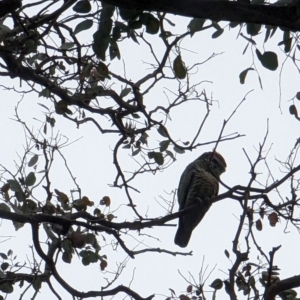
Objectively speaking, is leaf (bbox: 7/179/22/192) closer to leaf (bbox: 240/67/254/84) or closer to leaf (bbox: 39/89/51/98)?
leaf (bbox: 39/89/51/98)

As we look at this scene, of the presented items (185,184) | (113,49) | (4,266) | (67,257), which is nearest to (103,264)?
(67,257)

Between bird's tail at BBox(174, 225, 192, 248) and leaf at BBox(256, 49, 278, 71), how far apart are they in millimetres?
3453

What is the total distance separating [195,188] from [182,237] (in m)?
0.59

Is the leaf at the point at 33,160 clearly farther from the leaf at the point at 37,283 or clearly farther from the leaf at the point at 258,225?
the leaf at the point at 258,225

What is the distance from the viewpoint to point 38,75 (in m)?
3.89

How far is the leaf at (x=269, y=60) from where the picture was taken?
7.82ft

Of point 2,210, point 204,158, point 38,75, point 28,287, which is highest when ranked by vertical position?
point 204,158

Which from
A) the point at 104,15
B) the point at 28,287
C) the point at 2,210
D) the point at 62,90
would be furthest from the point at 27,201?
the point at 104,15

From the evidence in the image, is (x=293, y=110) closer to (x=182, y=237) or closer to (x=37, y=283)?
(x=37, y=283)

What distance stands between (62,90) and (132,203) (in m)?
0.93

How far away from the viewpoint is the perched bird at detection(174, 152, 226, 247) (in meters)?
5.64

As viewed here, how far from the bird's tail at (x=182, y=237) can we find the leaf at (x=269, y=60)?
3453 mm

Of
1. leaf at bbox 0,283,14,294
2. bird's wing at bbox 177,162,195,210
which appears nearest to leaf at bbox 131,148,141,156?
leaf at bbox 0,283,14,294

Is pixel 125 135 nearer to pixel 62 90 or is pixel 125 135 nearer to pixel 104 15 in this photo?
pixel 62 90
